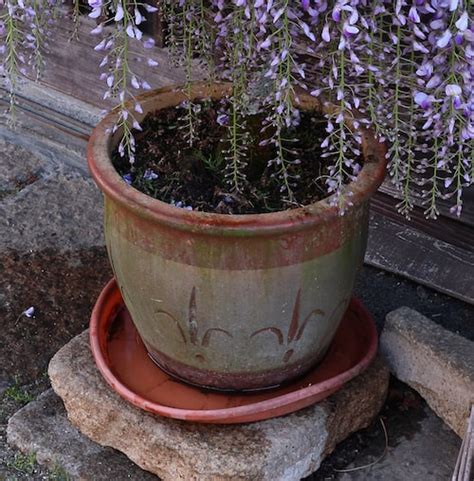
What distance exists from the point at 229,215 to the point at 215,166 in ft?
1.14

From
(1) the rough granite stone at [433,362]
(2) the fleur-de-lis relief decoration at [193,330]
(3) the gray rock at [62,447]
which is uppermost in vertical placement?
(2) the fleur-de-lis relief decoration at [193,330]

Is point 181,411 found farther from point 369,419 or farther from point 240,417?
point 369,419

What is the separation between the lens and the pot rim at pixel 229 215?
6.30 feet

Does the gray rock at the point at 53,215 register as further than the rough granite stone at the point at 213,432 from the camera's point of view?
Yes

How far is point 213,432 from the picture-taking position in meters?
2.21

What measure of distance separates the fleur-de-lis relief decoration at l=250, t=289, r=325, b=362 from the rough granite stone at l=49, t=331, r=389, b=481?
0.69 feet

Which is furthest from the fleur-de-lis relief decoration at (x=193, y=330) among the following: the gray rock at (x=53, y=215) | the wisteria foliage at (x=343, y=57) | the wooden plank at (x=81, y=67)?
the wooden plank at (x=81, y=67)

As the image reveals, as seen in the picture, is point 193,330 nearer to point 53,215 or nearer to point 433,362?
point 433,362

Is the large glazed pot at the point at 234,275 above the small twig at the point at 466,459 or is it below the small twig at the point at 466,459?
above

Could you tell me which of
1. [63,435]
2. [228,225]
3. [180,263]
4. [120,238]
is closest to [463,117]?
[228,225]

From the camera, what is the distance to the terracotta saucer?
2201mm

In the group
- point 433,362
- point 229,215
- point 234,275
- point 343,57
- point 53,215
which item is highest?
point 343,57

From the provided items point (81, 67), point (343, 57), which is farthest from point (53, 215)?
point (343, 57)

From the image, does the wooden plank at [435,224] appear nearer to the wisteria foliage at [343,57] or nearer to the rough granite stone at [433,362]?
the rough granite stone at [433,362]
